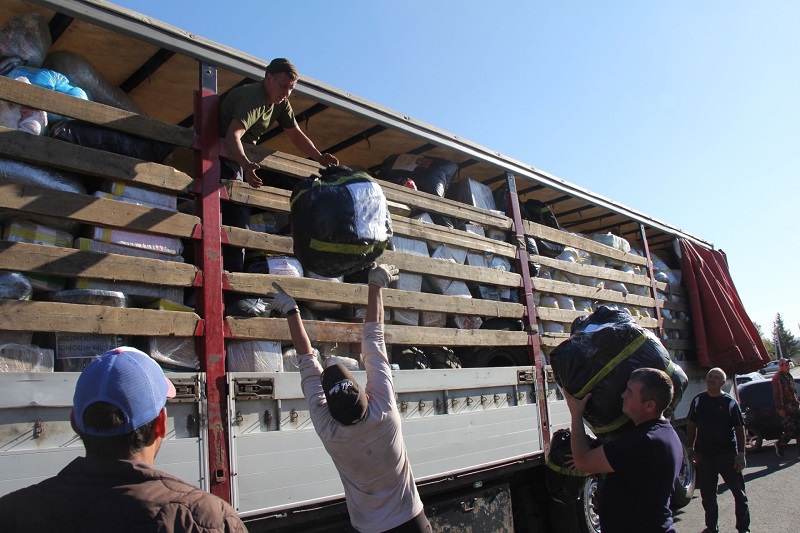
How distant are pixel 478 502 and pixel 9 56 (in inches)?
160

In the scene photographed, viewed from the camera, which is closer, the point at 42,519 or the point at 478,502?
the point at 42,519

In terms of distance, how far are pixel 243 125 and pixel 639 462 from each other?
A: 2.67 meters

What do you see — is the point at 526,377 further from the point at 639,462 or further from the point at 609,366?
the point at 639,462

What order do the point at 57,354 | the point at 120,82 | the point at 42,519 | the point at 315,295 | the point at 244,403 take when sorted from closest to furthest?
the point at 42,519 → the point at 57,354 → the point at 244,403 → the point at 315,295 → the point at 120,82

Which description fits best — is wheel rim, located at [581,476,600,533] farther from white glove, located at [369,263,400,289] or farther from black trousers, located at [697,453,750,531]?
white glove, located at [369,263,400,289]

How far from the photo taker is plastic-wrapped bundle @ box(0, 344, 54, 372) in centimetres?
256

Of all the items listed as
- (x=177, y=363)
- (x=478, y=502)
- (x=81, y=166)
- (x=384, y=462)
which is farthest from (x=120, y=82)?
(x=478, y=502)

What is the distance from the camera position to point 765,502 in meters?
7.31

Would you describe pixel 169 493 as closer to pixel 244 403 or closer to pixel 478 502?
pixel 244 403

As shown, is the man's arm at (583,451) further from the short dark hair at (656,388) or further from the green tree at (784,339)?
the green tree at (784,339)

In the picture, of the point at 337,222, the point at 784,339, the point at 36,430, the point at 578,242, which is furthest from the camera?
the point at 784,339

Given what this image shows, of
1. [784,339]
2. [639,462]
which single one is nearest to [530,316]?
[639,462]

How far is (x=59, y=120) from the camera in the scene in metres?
3.09

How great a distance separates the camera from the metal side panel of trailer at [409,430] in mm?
3176
